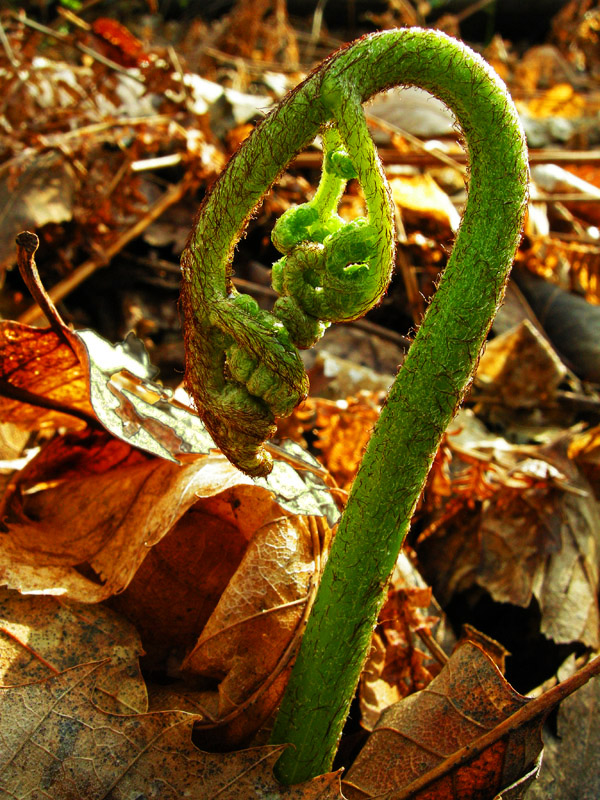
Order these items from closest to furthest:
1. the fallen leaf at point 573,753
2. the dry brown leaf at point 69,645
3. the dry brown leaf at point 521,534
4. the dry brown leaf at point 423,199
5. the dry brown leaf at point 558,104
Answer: the dry brown leaf at point 69,645 → the fallen leaf at point 573,753 → the dry brown leaf at point 521,534 → the dry brown leaf at point 423,199 → the dry brown leaf at point 558,104

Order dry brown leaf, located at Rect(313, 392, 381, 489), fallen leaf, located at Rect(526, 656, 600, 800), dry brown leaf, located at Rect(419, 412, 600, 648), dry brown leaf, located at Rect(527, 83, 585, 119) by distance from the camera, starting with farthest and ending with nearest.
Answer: dry brown leaf, located at Rect(527, 83, 585, 119)
dry brown leaf, located at Rect(313, 392, 381, 489)
dry brown leaf, located at Rect(419, 412, 600, 648)
fallen leaf, located at Rect(526, 656, 600, 800)

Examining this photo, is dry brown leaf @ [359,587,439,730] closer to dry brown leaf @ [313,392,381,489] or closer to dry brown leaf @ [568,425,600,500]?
dry brown leaf @ [313,392,381,489]

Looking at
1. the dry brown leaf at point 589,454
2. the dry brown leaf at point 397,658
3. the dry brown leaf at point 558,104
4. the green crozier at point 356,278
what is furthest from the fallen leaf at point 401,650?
the dry brown leaf at point 558,104

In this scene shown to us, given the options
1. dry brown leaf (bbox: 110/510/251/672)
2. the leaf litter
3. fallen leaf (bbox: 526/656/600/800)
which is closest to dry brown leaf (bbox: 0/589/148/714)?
the leaf litter

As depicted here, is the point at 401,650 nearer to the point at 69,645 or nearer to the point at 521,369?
the point at 69,645

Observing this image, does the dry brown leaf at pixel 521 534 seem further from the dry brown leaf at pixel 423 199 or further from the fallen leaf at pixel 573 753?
the dry brown leaf at pixel 423 199

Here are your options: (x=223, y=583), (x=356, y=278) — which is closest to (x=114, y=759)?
(x=223, y=583)
